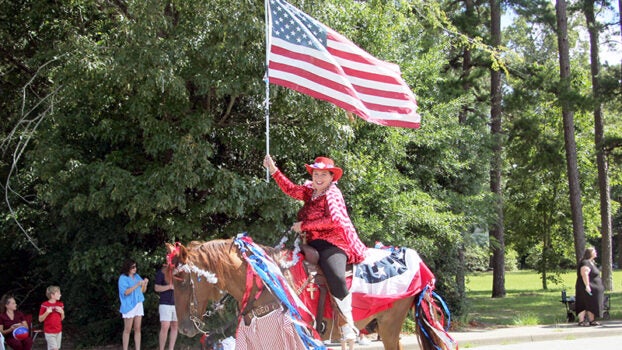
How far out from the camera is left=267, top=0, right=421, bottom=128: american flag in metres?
8.32

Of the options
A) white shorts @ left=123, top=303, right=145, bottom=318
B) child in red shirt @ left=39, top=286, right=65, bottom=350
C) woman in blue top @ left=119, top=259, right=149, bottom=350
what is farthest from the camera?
white shorts @ left=123, top=303, right=145, bottom=318

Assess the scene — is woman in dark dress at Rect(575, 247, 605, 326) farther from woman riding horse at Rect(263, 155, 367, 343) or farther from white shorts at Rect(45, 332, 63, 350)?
white shorts at Rect(45, 332, 63, 350)

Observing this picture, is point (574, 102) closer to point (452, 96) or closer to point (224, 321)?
point (452, 96)

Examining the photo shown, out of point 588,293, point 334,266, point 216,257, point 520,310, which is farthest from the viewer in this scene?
point 520,310

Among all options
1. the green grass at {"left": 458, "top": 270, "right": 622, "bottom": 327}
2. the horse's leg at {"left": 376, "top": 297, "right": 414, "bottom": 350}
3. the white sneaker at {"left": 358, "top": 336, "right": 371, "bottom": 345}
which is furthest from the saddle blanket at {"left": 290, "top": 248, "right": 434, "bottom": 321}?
the green grass at {"left": 458, "top": 270, "right": 622, "bottom": 327}

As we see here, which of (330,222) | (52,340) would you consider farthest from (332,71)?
(52,340)

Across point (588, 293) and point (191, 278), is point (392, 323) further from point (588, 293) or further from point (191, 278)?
point (588, 293)

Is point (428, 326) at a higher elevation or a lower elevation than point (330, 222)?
lower

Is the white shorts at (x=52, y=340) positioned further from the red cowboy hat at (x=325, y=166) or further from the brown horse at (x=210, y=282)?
the red cowboy hat at (x=325, y=166)

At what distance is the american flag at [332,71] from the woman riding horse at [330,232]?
4.50 ft

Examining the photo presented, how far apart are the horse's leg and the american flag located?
94.1 inches

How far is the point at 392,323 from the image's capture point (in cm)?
782

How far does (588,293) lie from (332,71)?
392 inches

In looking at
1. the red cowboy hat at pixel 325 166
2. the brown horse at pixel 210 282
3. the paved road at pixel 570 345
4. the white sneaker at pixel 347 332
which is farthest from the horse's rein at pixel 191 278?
the paved road at pixel 570 345
